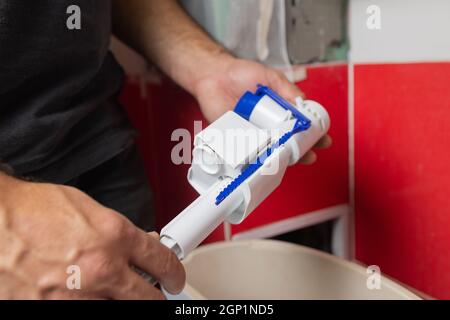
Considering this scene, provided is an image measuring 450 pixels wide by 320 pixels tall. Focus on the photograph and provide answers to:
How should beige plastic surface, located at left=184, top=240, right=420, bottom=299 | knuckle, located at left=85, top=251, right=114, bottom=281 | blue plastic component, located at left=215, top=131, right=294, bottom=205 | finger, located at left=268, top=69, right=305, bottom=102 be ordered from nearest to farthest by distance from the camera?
knuckle, located at left=85, top=251, right=114, bottom=281 → blue plastic component, located at left=215, top=131, right=294, bottom=205 → finger, located at left=268, top=69, right=305, bottom=102 → beige plastic surface, located at left=184, top=240, right=420, bottom=299

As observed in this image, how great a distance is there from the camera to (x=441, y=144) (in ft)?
1.78

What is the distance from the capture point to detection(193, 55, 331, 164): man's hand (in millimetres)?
513

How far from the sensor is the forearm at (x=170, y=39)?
1.86ft

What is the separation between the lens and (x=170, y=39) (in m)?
0.59

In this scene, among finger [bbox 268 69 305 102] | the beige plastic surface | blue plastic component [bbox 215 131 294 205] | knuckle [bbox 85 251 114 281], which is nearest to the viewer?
knuckle [bbox 85 251 114 281]

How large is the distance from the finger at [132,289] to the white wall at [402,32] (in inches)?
16.1

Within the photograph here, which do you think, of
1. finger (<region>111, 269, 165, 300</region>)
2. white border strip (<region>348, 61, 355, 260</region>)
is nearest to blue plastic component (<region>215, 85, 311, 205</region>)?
finger (<region>111, 269, 165, 300</region>)

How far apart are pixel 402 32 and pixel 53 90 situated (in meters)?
0.39

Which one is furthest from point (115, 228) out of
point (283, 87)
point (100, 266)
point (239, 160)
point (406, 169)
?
point (406, 169)

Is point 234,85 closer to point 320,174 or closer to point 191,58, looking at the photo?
point 191,58

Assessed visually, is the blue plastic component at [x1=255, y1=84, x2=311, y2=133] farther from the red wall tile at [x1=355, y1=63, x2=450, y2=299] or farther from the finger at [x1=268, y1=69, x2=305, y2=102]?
the red wall tile at [x1=355, y1=63, x2=450, y2=299]

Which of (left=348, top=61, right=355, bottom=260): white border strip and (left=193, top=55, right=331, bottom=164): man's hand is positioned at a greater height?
(left=193, top=55, right=331, bottom=164): man's hand

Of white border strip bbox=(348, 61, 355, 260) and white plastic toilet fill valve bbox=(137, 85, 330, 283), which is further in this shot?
white border strip bbox=(348, 61, 355, 260)
